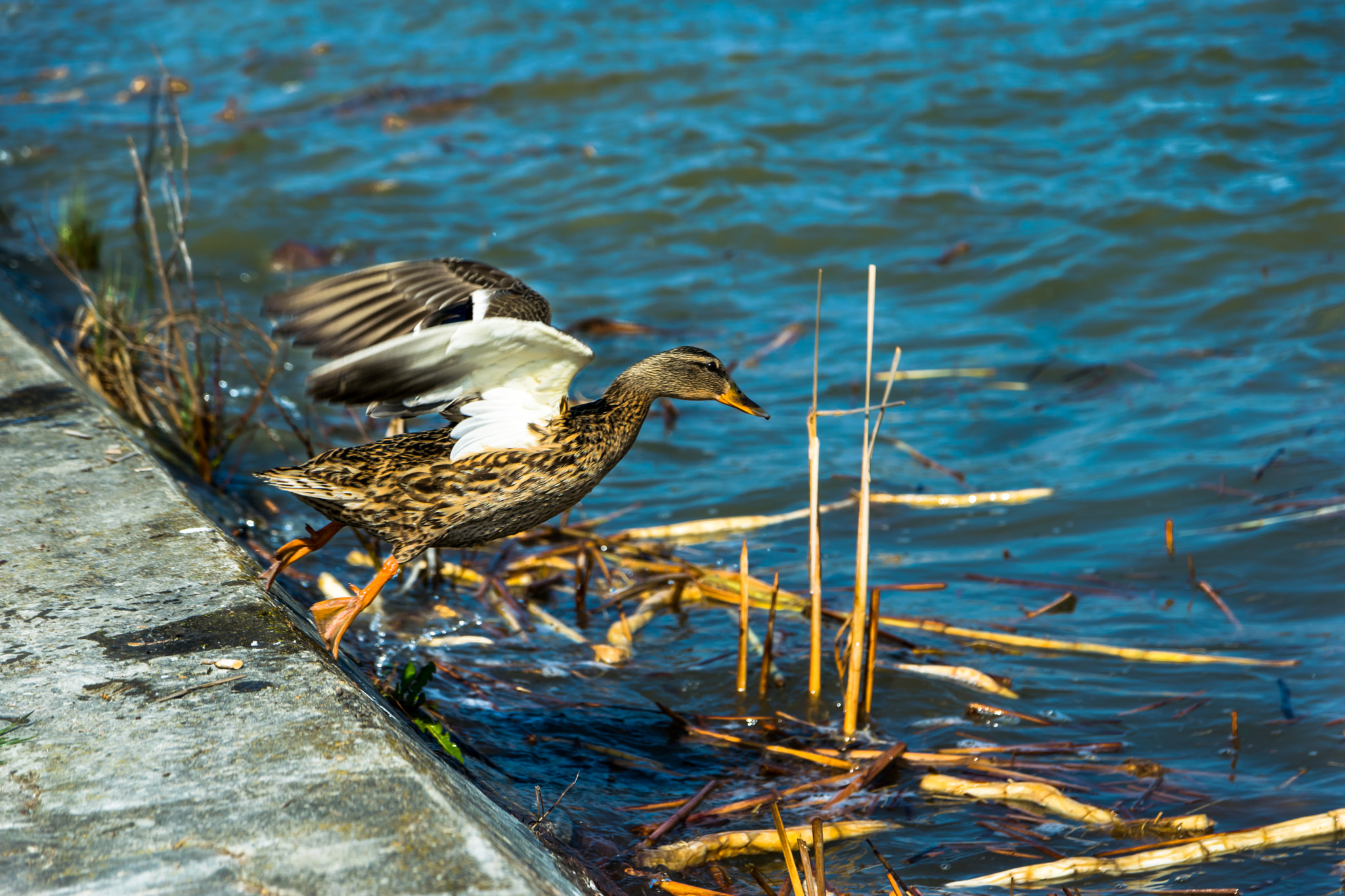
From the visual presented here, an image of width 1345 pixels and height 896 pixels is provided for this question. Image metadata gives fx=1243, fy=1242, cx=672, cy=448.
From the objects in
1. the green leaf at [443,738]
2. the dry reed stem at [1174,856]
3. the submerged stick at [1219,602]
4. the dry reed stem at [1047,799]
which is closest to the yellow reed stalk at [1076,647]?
the submerged stick at [1219,602]

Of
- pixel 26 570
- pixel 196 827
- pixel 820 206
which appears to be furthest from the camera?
pixel 820 206

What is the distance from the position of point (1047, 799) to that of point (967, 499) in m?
2.42

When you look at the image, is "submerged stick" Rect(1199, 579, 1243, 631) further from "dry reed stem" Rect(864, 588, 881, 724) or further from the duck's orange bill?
the duck's orange bill

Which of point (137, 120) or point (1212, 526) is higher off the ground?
point (137, 120)

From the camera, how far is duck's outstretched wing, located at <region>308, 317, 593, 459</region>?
2.92m

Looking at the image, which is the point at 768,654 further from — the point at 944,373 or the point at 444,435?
the point at 944,373

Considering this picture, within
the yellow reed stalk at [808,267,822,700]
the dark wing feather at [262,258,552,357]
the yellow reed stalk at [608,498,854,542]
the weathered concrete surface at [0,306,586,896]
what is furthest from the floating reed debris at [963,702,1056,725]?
the weathered concrete surface at [0,306,586,896]

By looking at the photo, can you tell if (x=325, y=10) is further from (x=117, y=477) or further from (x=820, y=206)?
(x=117, y=477)

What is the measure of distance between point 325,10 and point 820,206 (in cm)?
Result: 880

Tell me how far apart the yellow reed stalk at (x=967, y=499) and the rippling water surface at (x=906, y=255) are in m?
0.07

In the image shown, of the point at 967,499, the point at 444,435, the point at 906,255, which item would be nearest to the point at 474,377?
the point at 444,435

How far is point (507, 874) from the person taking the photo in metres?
2.02

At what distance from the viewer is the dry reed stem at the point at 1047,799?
10.7 ft

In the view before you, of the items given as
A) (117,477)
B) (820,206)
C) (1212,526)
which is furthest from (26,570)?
(820,206)
